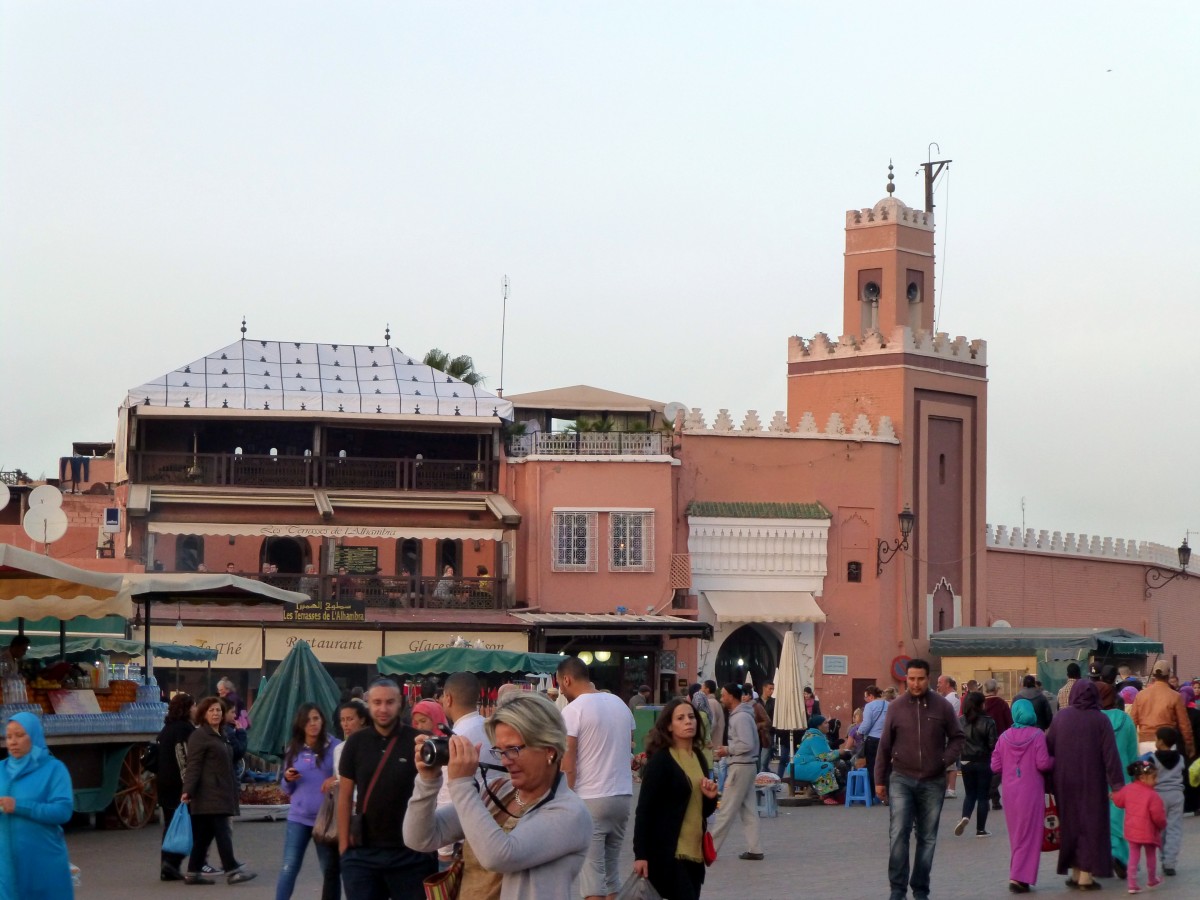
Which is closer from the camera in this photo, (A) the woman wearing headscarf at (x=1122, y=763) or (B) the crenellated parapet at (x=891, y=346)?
(A) the woman wearing headscarf at (x=1122, y=763)

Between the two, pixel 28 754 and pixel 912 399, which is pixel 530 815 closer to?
pixel 28 754

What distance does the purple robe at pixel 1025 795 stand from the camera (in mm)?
13625

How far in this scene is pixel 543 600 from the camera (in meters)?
42.3

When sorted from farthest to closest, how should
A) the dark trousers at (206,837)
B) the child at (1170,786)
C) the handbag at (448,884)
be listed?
1. the child at (1170,786)
2. the dark trousers at (206,837)
3. the handbag at (448,884)

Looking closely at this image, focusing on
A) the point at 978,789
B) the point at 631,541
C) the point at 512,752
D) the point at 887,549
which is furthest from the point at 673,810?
the point at 887,549

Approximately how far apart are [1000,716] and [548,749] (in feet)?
55.5

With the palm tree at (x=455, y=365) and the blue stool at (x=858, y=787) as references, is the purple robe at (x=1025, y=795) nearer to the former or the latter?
the blue stool at (x=858, y=787)

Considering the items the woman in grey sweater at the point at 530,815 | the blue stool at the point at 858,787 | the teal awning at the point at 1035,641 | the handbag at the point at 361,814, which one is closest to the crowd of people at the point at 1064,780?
the handbag at the point at 361,814

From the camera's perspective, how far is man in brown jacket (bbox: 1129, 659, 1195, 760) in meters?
16.5

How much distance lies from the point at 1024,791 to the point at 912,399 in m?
32.7

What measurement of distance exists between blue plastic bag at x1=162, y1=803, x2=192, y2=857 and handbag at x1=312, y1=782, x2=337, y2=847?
14.4 ft

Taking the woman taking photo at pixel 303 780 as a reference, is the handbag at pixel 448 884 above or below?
above

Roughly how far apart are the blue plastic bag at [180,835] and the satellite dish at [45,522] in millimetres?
12181

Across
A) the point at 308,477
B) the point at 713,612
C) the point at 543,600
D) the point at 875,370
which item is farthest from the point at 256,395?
the point at 875,370
